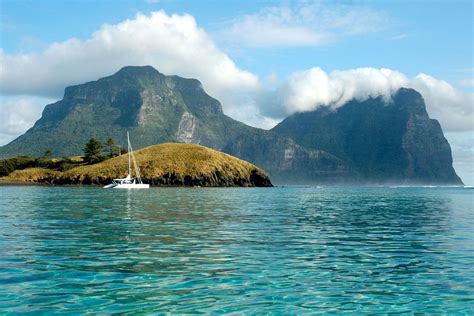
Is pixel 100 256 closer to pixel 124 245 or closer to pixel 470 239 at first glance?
pixel 124 245

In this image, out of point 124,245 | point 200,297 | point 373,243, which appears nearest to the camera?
point 200,297

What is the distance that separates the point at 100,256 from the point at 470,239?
2341 cm

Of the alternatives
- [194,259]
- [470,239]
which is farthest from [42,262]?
[470,239]

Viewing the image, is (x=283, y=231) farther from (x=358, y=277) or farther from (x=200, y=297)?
(x=200, y=297)

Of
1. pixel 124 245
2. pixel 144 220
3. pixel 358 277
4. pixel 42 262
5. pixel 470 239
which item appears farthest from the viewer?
pixel 144 220

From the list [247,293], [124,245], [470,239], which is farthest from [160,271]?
[470,239]

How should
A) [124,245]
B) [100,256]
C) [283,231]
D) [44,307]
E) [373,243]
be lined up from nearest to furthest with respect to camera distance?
[44,307]
[100,256]
[124,245]
[373,243]
[283,231]

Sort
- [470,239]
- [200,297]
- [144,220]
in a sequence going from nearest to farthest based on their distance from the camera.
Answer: [200,297], [470,239], [144,220]

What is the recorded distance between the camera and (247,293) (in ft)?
50.3

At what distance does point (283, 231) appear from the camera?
33.6m

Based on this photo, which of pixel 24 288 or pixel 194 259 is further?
pixel 194 259

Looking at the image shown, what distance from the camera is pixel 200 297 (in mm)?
14734

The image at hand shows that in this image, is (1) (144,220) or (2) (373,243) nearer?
(2) (373,243)

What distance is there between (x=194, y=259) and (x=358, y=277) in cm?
735
